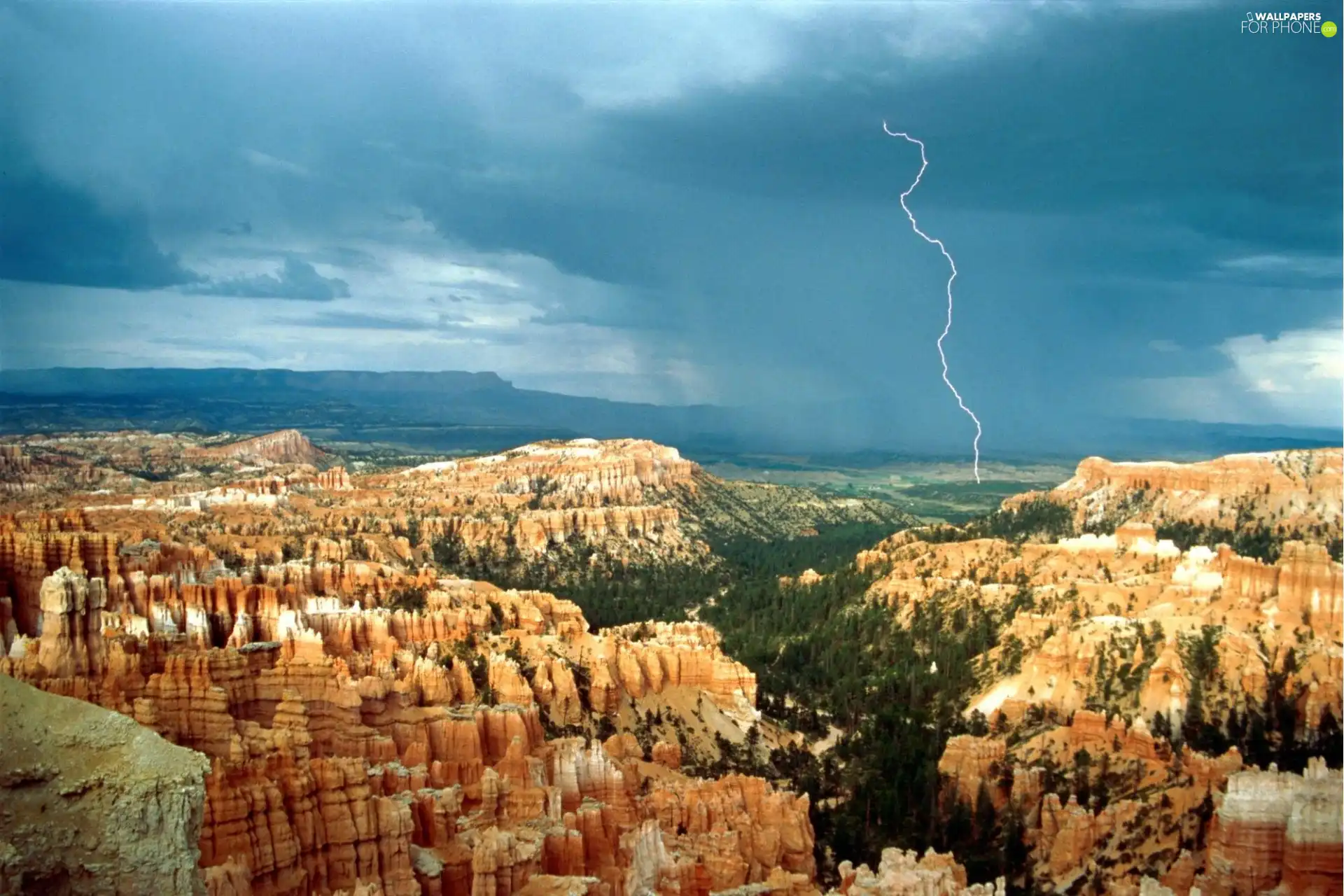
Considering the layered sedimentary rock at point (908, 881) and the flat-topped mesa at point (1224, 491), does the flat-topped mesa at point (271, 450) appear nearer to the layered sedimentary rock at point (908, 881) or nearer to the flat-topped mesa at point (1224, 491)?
the flat-topped mesa at point (1224, 491)

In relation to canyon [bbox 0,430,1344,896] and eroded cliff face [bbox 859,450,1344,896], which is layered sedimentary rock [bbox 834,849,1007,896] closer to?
canyon [bbox 0,430,1344,896]

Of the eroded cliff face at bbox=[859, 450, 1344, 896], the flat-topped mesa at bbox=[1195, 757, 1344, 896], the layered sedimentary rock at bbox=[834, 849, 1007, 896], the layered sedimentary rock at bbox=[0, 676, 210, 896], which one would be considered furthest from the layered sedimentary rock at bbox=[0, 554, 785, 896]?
the flat-topped mesa at bbox=[1195, 757, 1344, 896]

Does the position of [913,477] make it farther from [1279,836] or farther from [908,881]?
[908,881]

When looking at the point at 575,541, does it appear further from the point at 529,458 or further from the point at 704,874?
the point at 704,874

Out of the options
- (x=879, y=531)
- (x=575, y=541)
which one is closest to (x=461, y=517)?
(x=575, y=541)

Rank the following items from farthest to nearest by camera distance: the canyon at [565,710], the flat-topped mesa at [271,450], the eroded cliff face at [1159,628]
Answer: the flat-topped mesa at [271,450]
the eroded cliff face at [1159,628]
the canyon at [565,710]

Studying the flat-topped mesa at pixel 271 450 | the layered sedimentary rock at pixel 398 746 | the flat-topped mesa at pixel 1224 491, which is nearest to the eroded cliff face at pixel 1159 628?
the flat-topped mesa at pixel 1224 491

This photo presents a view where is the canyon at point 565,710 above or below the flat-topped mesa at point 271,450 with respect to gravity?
below
